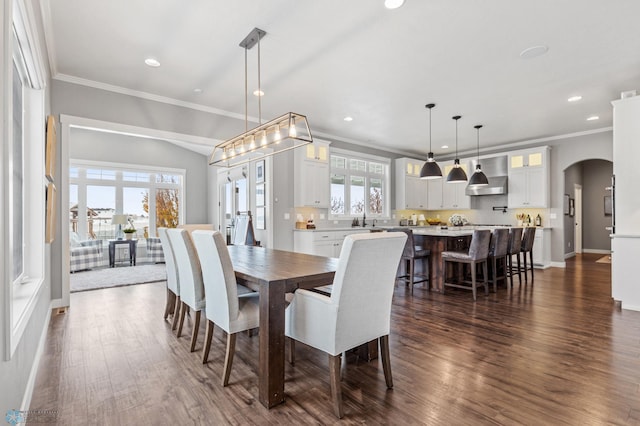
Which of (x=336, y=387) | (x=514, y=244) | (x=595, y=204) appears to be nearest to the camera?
(x=336, y=387)

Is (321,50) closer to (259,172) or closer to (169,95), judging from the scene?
(169,95)

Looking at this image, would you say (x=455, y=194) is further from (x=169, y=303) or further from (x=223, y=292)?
(x=223, y=292)

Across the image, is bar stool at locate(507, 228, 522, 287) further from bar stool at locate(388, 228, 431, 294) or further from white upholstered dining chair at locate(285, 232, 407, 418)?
white upholstered dining chair at locate(285, 232, 407, 418)

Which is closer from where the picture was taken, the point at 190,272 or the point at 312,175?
the point at 190,272

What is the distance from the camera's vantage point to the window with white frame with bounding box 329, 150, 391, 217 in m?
7.11

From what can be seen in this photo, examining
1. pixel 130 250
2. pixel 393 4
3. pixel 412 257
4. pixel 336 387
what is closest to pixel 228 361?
pixel 336 387

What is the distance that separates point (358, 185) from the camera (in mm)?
7492

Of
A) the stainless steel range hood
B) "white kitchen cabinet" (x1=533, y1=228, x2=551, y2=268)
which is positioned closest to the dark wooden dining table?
"white kitchen cabinet" (x1=533, y1=228, x2=551, y2=268)

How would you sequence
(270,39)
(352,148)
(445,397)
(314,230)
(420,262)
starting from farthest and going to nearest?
1. (352,148)
2. (314,230)
3. (420,262)
4. (270,39)
5. (445,397)

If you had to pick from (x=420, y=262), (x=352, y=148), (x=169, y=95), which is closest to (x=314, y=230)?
(x=420, y=262)

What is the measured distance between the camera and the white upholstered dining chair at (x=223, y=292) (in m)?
2.09

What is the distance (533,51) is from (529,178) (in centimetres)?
438

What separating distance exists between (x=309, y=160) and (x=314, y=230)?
1.34m

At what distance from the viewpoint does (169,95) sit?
4504 millimetres
